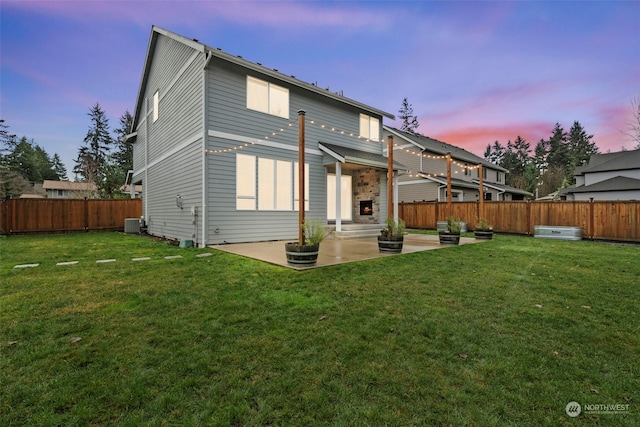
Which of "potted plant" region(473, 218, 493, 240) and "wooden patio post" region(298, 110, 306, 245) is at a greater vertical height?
"wooden patio post" region(298, 110, 306, 245)

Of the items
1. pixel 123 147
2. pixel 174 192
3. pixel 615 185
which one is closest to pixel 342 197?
pixel 174 192

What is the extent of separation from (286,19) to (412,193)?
1315cm

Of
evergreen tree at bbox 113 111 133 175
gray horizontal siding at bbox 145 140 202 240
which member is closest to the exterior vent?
gray horizontal siding at bbox 145 140 202 240

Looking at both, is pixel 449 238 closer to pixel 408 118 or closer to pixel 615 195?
pixel 615 195

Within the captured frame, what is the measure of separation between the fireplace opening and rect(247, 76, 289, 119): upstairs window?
200 inches

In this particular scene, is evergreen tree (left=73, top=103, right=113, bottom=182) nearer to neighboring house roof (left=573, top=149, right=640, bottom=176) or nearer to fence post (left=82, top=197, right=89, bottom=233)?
fence post (left=82, top=197, right=89, bottom=233)

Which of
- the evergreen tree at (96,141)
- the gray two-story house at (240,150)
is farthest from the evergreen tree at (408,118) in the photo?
the evergreen tree at (96,141)

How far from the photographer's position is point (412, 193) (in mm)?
19688

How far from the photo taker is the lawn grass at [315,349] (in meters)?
1.69

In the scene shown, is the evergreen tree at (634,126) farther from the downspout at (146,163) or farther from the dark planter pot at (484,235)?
the downspout at (146,163)

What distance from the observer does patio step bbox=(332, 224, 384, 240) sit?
32.6ft

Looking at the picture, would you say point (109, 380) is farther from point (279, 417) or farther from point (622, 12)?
point (622, 12)

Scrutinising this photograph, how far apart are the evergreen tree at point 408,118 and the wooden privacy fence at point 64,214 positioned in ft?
105

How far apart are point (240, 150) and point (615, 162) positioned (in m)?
27.1
